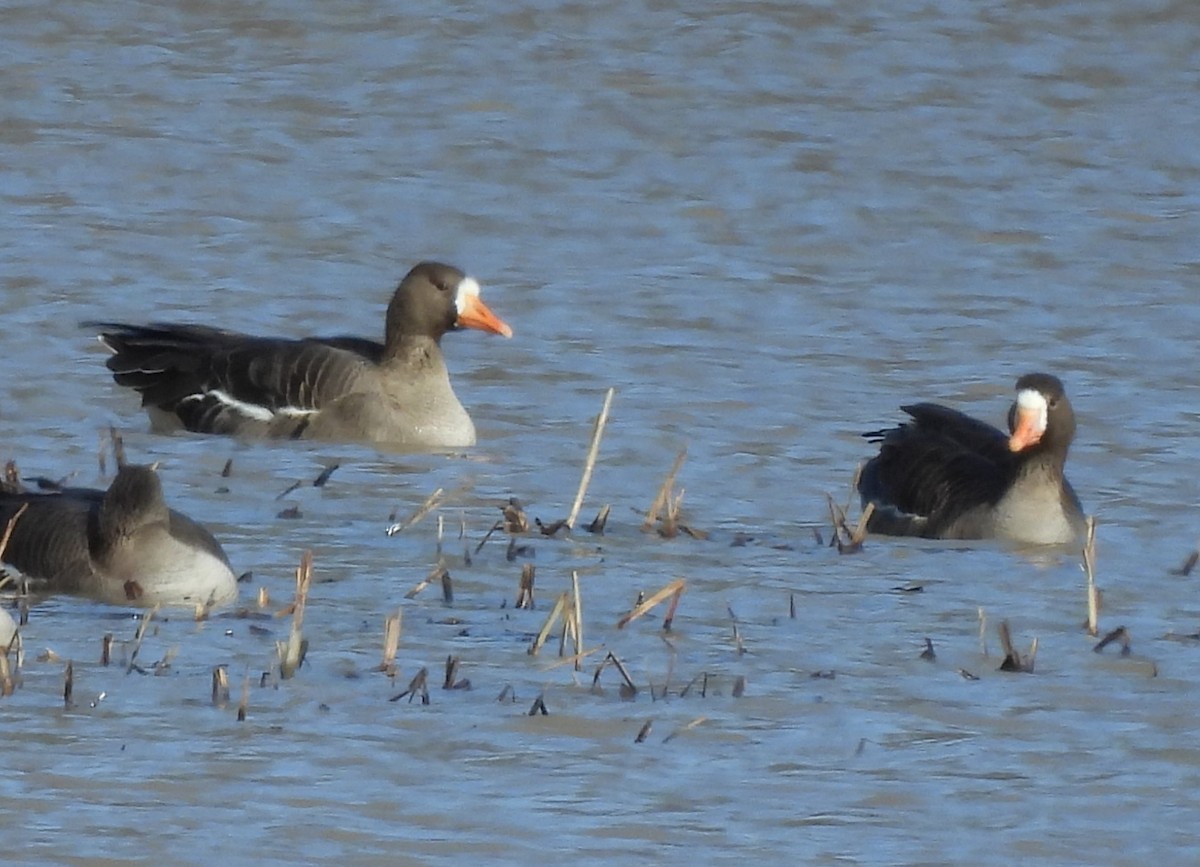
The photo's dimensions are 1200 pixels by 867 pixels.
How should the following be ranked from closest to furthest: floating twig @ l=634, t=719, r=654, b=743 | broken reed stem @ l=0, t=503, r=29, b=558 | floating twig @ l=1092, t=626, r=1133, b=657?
floating twig @ l=634, t=719, r=654, b=743 < floating twig @ l=1092, t=626, r=1133, b=657 < broken reed stem @ l=0, t=503, r=29, b=558

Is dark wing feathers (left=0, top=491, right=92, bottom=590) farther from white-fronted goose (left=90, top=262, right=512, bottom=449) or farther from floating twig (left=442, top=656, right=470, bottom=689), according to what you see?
white-fronted goose (left=90, top=262, right=512, bottom=449)

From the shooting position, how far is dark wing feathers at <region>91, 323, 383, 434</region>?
531 inches

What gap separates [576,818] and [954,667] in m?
1.93

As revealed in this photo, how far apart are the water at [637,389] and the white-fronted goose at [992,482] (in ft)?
0.52

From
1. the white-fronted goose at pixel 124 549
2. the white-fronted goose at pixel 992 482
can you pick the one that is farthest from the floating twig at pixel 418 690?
the white-fronted goose at pixel 992 482

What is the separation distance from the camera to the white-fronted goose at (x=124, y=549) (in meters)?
→ 9.09

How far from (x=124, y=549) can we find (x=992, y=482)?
12.6 ft

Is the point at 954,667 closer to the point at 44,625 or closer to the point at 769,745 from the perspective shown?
the point at 769,745

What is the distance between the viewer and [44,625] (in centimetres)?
888

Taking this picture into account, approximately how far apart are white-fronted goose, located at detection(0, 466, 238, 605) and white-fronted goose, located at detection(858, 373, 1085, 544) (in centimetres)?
321

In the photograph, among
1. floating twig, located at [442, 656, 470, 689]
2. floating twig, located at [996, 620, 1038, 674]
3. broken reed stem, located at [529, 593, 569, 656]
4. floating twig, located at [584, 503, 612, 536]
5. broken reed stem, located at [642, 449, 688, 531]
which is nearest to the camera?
floating twig, located at [442, 656, 470, 689]

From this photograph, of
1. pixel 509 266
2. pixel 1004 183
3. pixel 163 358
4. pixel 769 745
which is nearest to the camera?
pixel 769 745

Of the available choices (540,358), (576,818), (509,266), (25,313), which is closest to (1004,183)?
(509,266)

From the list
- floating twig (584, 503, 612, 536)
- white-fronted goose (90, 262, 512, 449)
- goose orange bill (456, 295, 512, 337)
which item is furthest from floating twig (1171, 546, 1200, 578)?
goose orange bill (456, 295, 512, 337)
